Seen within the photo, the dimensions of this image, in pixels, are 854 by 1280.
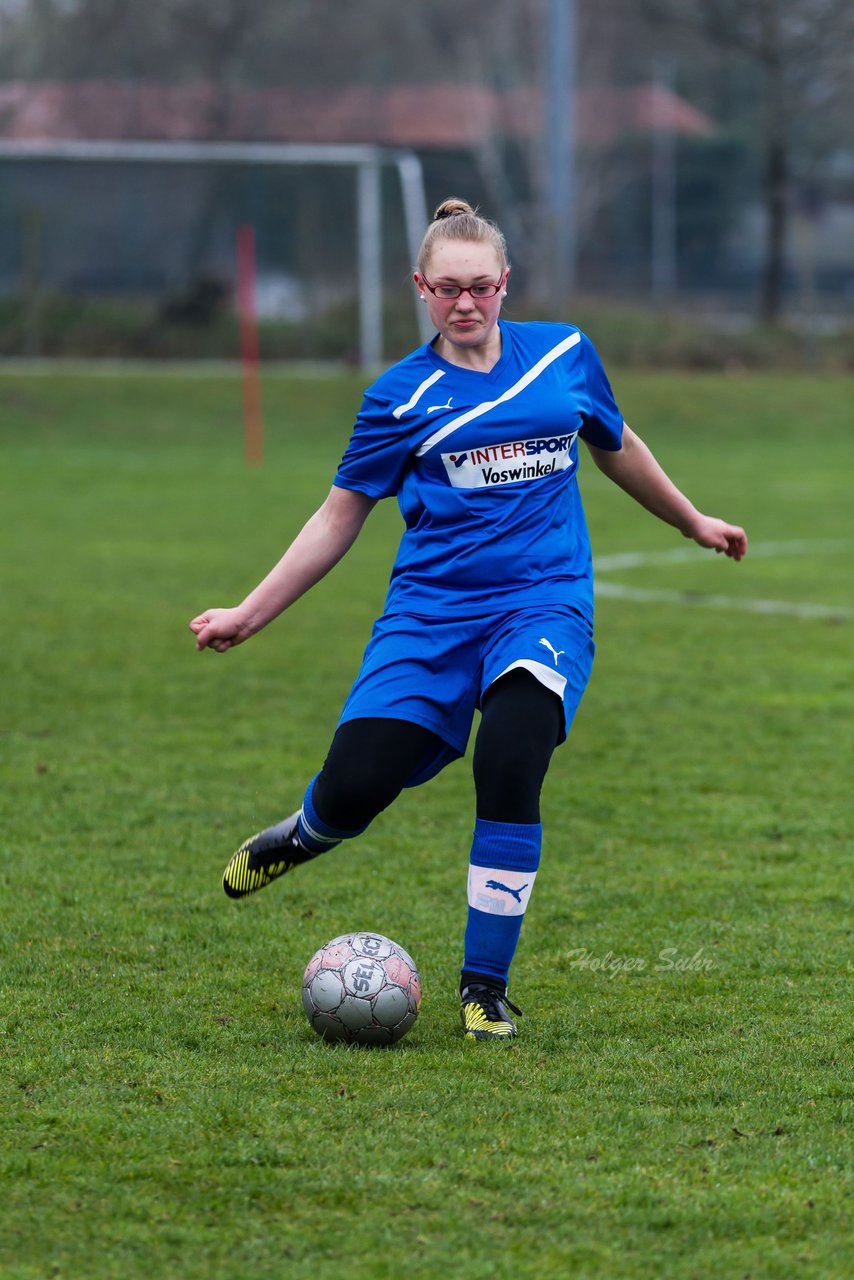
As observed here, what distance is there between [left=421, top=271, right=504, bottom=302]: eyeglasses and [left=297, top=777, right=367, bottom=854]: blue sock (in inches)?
46.0

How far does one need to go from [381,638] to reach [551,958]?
3.42 ft

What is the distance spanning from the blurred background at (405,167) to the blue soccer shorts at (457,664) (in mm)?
17889

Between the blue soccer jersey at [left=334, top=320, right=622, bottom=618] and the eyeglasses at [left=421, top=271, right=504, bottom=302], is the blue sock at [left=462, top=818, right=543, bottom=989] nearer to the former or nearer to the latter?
the blue soccer jersey at [left=334, top=320, right=622, bottom=618]

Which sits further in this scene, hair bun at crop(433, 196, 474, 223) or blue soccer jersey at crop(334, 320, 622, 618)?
hair bun at crop(433, 196, 474, 223)

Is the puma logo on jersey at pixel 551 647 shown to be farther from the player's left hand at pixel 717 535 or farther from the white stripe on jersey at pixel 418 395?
the player's left hand at pixel 717 535

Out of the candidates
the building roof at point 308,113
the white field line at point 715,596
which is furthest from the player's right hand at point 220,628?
the building roof at point 308,113

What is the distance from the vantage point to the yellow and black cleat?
A: 4.04 meters

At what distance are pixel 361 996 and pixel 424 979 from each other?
0.57 m

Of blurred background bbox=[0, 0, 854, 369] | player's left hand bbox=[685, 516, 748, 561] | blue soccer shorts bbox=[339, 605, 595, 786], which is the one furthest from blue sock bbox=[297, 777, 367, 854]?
blurred background bbox=[0, 0, 854, 369]

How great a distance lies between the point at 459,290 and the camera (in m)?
4.12

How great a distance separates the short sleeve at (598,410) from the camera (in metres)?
4.44

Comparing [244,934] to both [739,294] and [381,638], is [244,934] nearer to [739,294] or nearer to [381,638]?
[381,638]

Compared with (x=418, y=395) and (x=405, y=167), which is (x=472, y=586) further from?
(x=405, y=167)

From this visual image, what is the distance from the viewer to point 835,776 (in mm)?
6914
